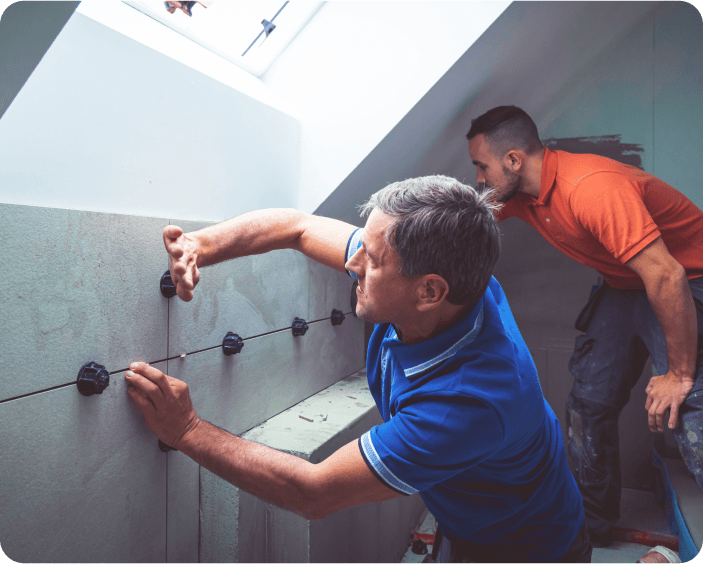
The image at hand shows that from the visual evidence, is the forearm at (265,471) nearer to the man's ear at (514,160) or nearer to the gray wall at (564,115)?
the gray wall at (564,115)

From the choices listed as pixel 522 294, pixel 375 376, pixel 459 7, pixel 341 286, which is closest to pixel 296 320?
pixel 341 286

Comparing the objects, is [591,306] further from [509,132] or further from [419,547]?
[419,547]

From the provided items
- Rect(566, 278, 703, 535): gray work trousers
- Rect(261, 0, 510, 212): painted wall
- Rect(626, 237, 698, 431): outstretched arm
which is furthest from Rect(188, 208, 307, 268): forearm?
Rect(566, 278, 703, 535): gray work trousers

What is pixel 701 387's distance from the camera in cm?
141

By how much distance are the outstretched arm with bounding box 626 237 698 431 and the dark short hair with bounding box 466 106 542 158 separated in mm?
606

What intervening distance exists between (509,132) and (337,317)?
1.03m

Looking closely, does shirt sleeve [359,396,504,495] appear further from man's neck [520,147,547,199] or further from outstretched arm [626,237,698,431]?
man's neck [520,147,547,199]

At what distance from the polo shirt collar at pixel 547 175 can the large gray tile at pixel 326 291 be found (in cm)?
81

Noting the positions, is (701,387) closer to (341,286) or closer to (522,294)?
(341,286)

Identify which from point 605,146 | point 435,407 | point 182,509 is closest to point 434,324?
point 435,407

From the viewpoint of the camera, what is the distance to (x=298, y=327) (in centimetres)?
179

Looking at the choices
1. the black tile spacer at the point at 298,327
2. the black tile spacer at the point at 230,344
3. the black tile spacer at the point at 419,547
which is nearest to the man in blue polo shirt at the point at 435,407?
the black tile spacer at the point at 230,344

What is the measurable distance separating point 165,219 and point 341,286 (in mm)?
1112

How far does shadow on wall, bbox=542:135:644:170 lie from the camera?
2.51 metres
